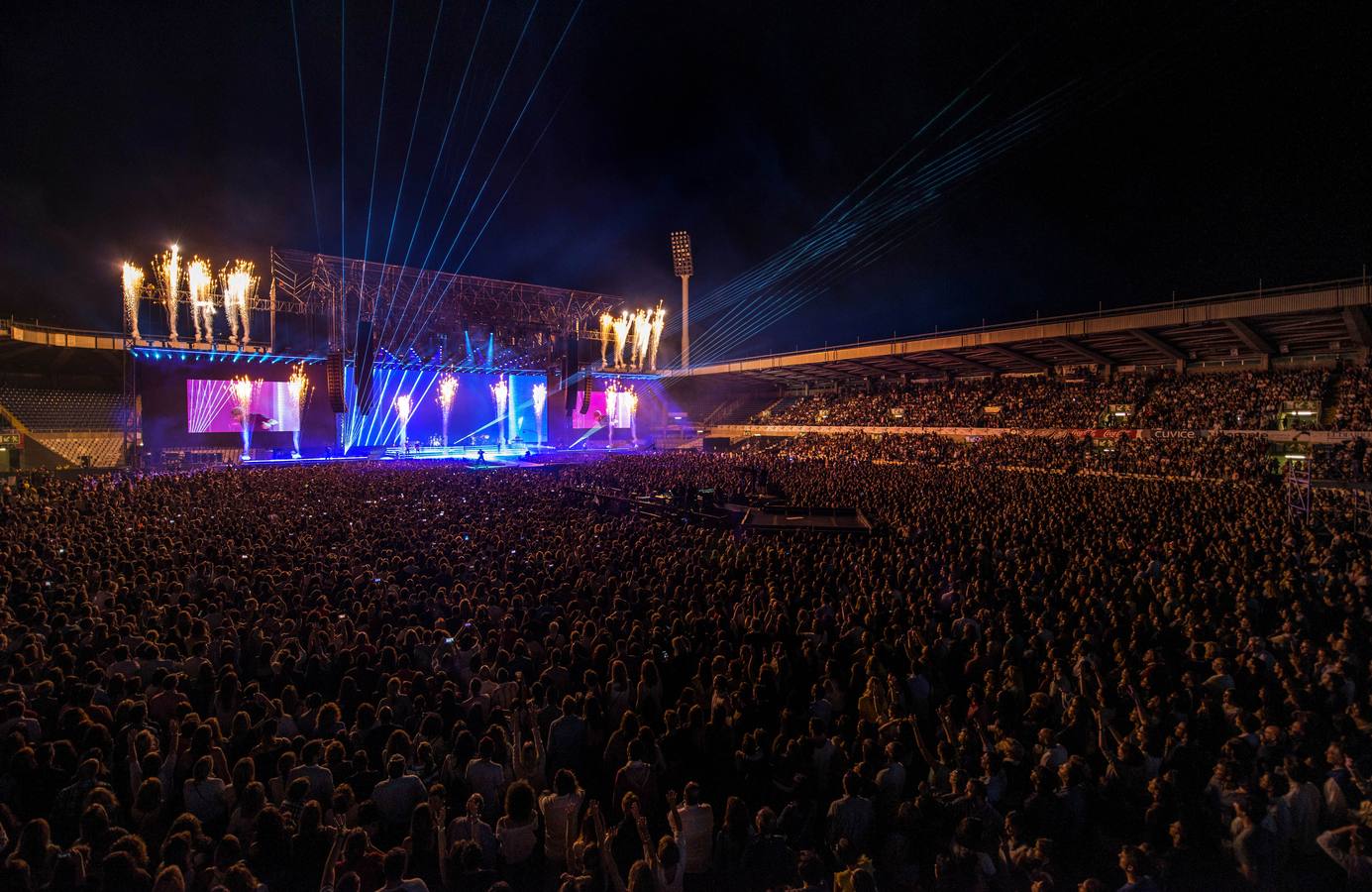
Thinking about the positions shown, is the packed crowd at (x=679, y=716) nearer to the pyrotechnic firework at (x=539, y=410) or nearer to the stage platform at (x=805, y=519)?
the stage platform at (x=805, y=519)

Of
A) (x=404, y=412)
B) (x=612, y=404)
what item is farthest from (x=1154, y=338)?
(x=404, y=412)

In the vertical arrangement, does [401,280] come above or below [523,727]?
above

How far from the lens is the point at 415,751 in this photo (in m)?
4.18

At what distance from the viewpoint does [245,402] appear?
114ft

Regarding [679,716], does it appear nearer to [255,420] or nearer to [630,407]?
[255,420]

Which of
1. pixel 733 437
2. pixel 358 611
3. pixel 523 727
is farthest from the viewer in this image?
pixel 733 437

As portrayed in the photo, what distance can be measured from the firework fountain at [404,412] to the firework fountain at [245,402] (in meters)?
8.09

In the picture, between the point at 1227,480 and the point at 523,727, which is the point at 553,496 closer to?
the point at 523,727

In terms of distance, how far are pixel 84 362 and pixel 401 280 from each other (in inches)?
677

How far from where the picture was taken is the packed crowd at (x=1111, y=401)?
957 inches

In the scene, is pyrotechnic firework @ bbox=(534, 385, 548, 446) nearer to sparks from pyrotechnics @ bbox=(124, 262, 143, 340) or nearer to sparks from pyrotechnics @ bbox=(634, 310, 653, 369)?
sparks from pyrotechnics @ bbox=(634, 310, 653, 369)

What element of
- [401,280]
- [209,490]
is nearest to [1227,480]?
[209,490]

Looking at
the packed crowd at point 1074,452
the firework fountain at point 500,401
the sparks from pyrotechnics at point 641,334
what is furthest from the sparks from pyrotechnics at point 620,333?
the packed crowd at point 1074,452

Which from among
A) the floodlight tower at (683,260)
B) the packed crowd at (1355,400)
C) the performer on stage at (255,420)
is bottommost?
the packed crowd at (1355,400)
